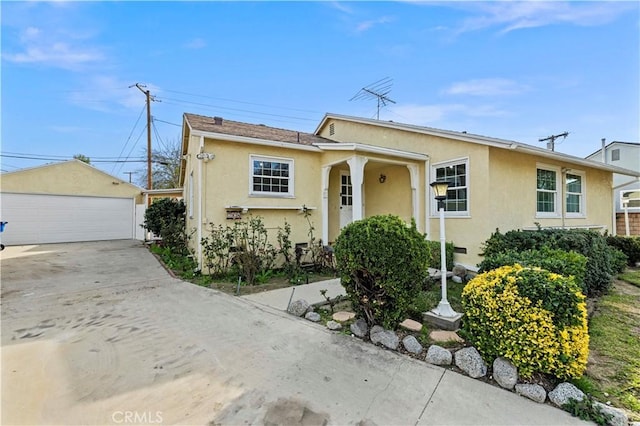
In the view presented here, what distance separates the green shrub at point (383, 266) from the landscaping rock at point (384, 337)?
118mm

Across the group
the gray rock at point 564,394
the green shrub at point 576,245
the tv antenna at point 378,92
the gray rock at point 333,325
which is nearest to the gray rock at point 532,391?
the gray rock at point 564,394

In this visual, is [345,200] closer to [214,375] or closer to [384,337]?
[384,337]

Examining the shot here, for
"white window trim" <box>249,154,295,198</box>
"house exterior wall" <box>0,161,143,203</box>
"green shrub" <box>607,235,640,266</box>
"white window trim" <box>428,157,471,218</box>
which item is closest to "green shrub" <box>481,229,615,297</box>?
"white window trim" <box>428,157,471,218</box>

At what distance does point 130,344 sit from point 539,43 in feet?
39.5

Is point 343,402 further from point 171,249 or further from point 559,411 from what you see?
point 171,249

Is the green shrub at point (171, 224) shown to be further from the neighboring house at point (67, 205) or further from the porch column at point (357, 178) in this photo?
the porch column at point (357, 178)

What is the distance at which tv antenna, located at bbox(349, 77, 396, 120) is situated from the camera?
12.2m

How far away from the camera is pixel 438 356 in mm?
3178

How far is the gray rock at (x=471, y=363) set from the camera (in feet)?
9.59

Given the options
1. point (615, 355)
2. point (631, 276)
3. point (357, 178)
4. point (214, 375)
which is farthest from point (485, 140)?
point (214, 375)

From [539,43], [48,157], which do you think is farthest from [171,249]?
[48,157]

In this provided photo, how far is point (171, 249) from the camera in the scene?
34.7 feet

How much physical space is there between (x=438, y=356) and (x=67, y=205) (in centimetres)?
1962

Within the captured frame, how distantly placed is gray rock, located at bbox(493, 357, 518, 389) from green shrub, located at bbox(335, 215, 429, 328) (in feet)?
3.78
